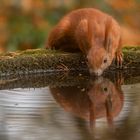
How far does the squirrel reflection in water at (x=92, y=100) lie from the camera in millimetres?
3521

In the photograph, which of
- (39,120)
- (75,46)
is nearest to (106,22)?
(75,46)

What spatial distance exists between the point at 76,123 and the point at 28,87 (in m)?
1.16

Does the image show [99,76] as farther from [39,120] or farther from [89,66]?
[39,120]

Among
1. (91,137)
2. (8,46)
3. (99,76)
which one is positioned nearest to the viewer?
Answer: (91,137)

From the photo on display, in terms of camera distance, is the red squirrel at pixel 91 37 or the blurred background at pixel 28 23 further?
the blurred background at pixel 28 23

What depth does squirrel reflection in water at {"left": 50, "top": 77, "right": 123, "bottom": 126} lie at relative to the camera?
11.6 feet

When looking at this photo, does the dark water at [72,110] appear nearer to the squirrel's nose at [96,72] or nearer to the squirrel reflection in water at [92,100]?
the squirrel reflection in water at [92,100]

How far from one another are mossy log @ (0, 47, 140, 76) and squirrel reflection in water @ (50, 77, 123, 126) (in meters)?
0.57

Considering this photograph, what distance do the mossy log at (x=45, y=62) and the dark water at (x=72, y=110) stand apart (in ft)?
1.02

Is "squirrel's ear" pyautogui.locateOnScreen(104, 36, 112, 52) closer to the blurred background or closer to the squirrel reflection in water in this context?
the blurred background

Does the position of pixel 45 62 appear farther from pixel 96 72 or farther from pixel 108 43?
pixel 108 43

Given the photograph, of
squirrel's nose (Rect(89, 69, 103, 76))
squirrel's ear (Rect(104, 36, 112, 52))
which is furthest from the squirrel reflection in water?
squirrel's ear (Rect(104, 36, 112, 52))

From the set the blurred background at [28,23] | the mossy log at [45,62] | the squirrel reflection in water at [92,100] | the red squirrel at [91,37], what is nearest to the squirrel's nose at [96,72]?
the red squirrel at [91,37]

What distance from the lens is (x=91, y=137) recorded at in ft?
9.71
